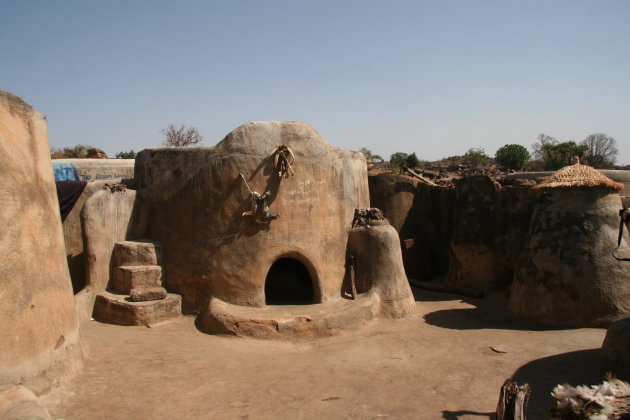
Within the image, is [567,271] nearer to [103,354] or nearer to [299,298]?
[299,298]

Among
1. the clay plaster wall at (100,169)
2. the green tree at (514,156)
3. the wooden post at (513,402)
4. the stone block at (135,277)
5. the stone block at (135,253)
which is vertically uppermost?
the green tree at (514,156)

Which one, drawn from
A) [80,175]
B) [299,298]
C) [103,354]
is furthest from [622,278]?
[80,175]

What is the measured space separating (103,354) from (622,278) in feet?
25.9

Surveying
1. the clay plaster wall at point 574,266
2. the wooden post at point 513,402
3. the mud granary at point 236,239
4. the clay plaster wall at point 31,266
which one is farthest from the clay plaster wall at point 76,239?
the clay plaster wall at point 574,266

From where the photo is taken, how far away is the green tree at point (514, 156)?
92.2ft

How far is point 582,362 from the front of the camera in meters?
6.36

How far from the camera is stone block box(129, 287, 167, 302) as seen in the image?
8.10m

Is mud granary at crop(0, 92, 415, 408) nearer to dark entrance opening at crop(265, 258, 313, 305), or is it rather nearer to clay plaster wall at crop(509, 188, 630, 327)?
dark entrance opening at crop(265, 258, 313, 305)

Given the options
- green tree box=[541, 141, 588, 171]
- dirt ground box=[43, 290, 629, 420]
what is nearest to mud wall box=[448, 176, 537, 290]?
dirt ground box=[43, 290, 629, 420]

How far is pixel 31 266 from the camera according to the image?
484 centimetres

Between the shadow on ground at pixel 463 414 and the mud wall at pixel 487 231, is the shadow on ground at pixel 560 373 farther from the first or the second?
the mud wall at pixel 487 231

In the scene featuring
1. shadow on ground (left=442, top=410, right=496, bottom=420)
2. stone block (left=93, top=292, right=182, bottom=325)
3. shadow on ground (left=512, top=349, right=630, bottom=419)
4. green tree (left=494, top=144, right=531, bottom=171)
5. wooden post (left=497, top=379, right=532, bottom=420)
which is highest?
green tree (left=494, top=144, right=531, bottom=171)

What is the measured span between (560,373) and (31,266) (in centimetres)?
635

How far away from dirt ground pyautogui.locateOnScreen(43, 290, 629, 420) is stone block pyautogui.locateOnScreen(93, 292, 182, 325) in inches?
7.6
